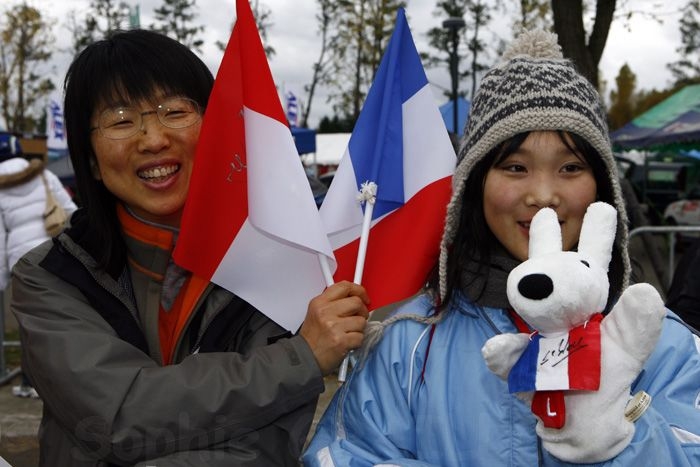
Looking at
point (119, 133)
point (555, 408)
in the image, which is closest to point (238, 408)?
point (555, 408)

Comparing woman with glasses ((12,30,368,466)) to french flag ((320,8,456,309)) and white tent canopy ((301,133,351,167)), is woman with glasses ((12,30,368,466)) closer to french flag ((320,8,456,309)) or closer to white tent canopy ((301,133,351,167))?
french flag ((320,8,456,309))

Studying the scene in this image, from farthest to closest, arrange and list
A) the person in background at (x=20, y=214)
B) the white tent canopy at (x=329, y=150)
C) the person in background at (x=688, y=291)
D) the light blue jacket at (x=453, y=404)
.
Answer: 1. the white tent canopy at (x=329, y=150)
2. the person in background at (x=20, y=214)
3. the person in background at (x=688, y=291)
4. the light blue jacket at (x=453, y=404)

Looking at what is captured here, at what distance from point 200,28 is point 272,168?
2753 cm

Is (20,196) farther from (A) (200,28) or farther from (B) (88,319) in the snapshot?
(A) (200,28)

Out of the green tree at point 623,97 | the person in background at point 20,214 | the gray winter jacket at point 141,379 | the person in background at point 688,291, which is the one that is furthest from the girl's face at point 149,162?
the green tree at point 623,97

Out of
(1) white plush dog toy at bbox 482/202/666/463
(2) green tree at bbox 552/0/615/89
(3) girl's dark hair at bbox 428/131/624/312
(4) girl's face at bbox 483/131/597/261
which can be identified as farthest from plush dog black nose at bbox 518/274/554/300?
(2) green tree at bbox 552/0/615/89

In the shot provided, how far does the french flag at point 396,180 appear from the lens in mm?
2096

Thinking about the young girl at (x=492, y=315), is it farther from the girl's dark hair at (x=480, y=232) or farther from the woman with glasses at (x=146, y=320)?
the woman with glasses at (x=146, y=320)

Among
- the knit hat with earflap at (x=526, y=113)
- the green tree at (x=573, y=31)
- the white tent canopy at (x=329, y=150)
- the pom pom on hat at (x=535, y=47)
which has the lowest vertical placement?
the white tent canopy at (x=329, y=150)

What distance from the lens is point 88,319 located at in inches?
69.7

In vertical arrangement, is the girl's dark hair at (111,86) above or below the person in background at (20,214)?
above

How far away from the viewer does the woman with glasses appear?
1642mm

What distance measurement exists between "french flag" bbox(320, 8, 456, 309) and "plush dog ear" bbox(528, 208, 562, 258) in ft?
1.98

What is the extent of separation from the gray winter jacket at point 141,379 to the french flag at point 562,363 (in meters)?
0.51
